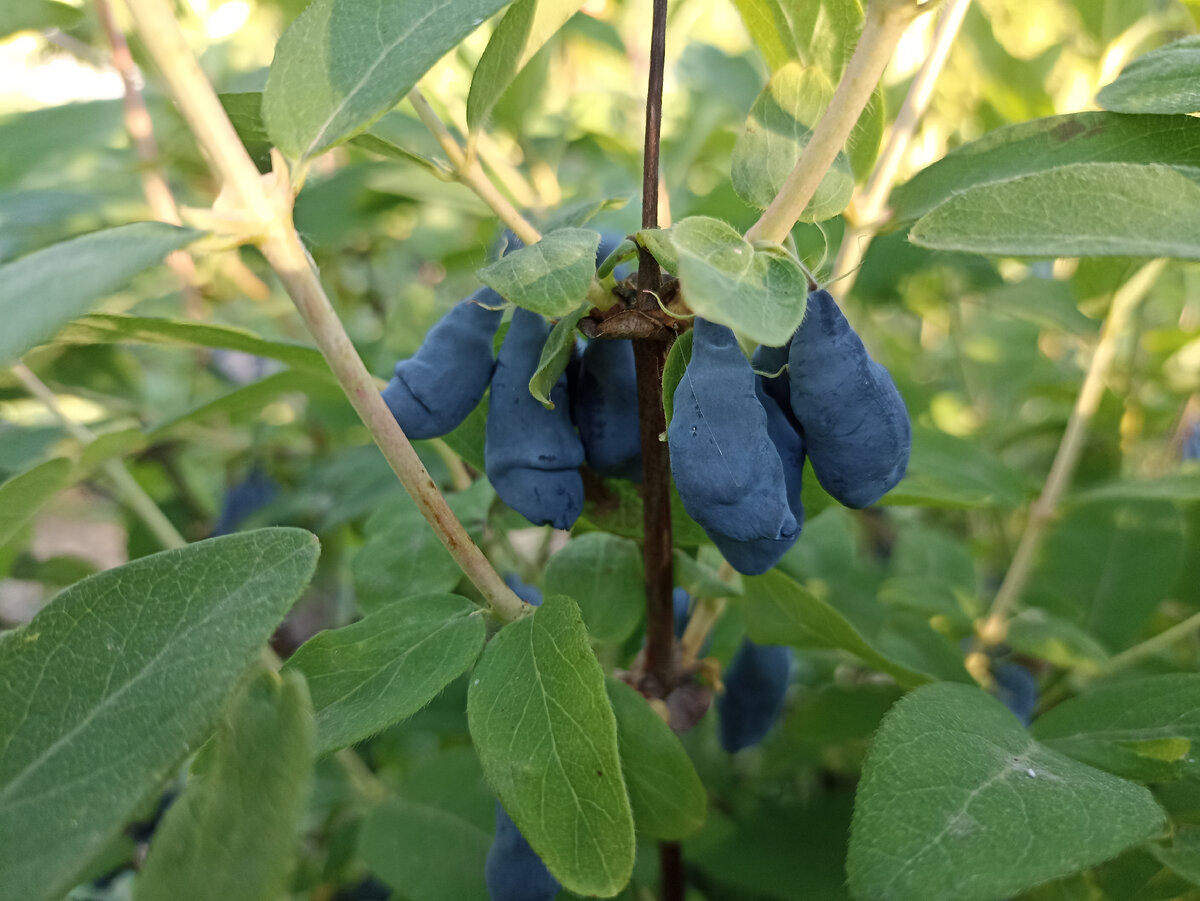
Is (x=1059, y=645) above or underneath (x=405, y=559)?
underneath

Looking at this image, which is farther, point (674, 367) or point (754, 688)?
point (754, 688)

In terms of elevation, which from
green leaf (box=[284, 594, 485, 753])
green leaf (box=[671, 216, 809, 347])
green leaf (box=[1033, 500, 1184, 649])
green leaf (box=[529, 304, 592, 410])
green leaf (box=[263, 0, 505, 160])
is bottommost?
green leaf (box=[1033, 500, 1184, 649])

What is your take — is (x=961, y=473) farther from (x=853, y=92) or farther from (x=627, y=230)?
(x=853, y=92)

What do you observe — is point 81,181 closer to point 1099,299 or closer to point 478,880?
point 478,880

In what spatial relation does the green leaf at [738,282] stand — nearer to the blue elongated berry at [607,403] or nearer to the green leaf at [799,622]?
the blue elongated berry at [607,403]

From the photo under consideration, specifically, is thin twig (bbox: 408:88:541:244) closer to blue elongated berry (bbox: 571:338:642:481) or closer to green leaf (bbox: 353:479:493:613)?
blue elongated berry (bbox: 571:338:642:481)

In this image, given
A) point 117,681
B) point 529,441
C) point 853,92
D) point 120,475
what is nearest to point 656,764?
point 529,441

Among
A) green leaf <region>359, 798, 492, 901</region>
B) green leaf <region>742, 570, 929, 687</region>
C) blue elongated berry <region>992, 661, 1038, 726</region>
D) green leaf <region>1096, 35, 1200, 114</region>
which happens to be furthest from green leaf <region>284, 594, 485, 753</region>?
blue elongated berry <region>992, 661, 1038, 726</region>
